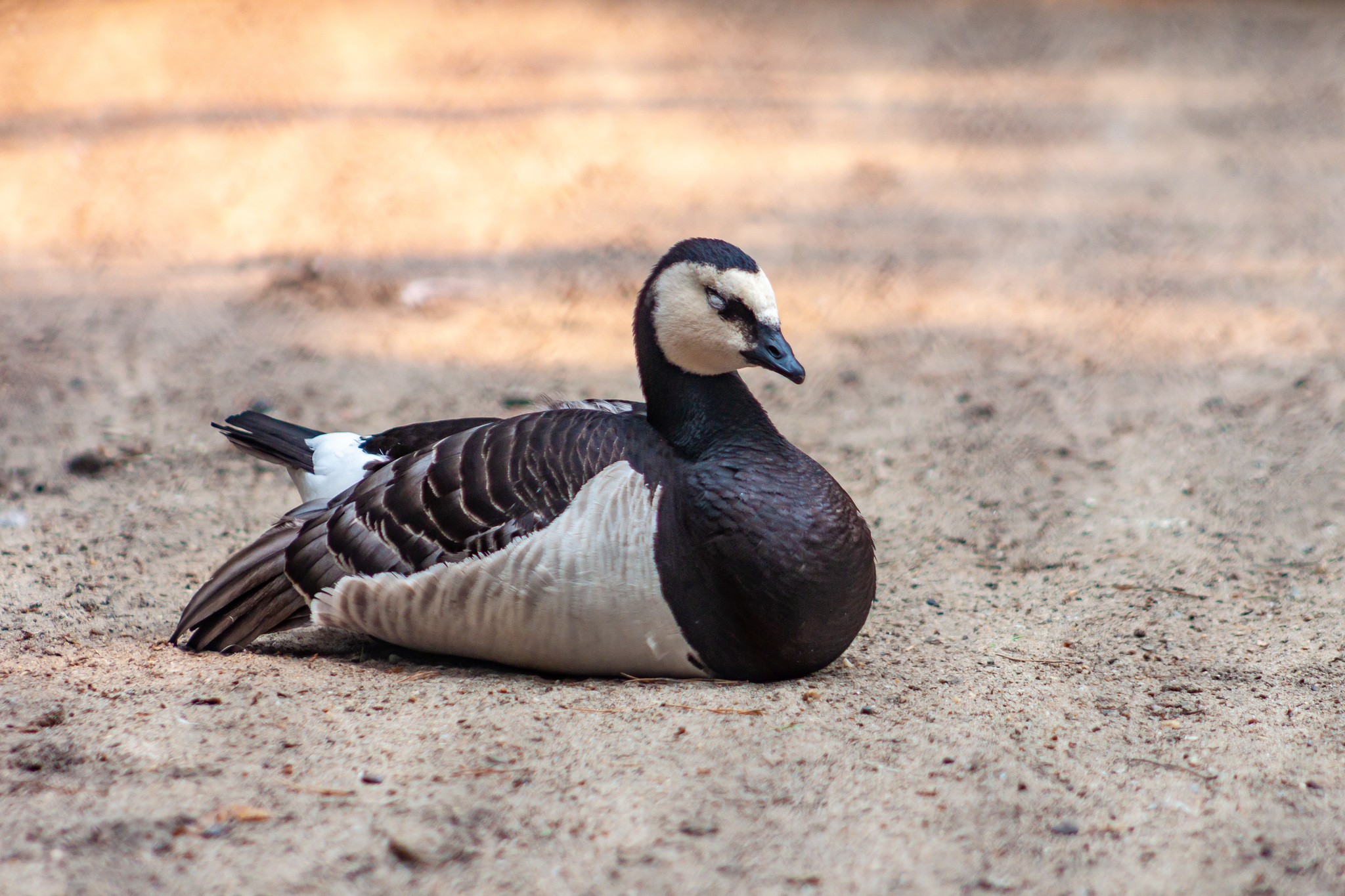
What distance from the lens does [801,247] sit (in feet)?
26.3

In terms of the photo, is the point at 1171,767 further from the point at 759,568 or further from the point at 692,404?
the point at 692,404

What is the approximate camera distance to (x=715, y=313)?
3811 mm

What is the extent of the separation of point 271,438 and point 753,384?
3.17 m

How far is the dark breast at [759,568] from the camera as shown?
350cm

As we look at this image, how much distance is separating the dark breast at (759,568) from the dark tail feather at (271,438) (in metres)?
1.64

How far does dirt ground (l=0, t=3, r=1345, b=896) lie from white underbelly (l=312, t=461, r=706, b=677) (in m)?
0.16

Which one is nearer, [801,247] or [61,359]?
[61,359]

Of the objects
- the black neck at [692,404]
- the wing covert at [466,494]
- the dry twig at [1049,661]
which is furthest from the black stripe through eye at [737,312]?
the dry twig at [1049,661]

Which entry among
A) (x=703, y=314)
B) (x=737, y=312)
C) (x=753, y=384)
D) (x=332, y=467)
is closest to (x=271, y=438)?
(x=332, y=467)

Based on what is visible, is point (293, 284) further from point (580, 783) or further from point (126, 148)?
point (580, 783)

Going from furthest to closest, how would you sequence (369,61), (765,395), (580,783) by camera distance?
(369,61) → (765,395) → (580,783)

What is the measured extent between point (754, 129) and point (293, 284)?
11.6 feet

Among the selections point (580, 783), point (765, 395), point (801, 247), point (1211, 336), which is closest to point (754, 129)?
point (801, 247)

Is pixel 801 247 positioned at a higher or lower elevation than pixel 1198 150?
lower
